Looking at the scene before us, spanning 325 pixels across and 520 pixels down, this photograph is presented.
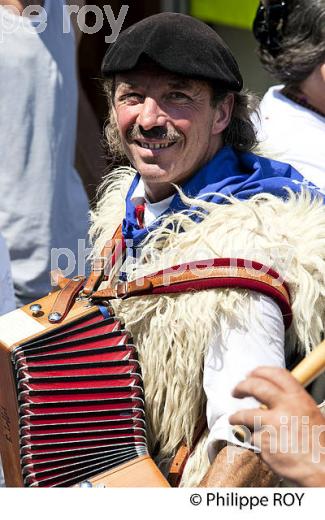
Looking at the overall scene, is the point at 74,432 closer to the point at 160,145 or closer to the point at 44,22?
the point at 160,145

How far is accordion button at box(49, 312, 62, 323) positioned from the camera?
91.7 inches

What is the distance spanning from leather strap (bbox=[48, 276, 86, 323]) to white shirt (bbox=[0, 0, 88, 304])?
83 centimetres

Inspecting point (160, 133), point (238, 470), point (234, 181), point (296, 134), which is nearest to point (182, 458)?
point (238, 470)

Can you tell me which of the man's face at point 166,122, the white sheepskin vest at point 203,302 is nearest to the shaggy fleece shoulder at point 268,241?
the white sheepskin vest at point 203,302

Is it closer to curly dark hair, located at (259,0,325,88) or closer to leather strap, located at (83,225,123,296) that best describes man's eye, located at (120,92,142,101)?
leather strap, located at (83,225,123,296)

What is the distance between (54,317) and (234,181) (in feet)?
1.81

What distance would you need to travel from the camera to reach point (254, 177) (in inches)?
93.4

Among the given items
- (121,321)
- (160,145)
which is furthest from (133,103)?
(121,321)

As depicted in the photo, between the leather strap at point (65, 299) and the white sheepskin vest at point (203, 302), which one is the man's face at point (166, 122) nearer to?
the white sheepskin vest at point (203, 302)

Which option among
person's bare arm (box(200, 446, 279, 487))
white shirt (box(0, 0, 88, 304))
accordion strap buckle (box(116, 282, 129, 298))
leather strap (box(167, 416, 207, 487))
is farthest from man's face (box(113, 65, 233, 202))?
white shirt (box(0, 0, 88, 304))

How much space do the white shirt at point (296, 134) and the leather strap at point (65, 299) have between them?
0.88 m

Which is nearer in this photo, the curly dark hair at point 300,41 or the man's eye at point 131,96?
the man's eye at point 131,96

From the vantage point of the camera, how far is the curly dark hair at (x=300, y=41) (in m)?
3.19
